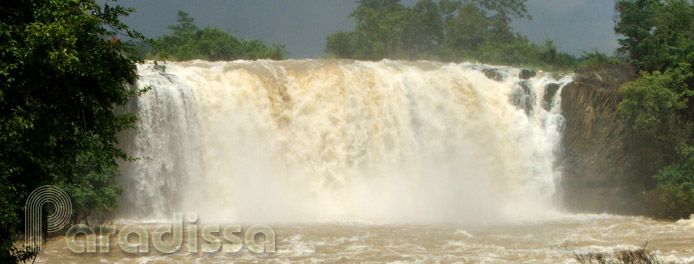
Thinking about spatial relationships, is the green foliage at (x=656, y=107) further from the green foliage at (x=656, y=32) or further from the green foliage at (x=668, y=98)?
the green foliage at (x=656, y=32)

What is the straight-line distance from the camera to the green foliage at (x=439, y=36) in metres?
34.8

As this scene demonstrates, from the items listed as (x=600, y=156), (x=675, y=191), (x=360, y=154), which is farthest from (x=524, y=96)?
(x=360, y=154)

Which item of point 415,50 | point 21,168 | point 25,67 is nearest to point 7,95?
point 25,67

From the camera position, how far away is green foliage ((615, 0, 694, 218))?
56.5 ft

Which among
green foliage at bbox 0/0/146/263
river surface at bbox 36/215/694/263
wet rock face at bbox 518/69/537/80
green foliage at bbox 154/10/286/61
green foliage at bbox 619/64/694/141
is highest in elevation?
green foliage at bbox 154/10/286/61

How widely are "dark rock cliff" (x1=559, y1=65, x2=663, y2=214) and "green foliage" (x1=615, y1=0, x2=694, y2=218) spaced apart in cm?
47

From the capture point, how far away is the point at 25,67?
617cm

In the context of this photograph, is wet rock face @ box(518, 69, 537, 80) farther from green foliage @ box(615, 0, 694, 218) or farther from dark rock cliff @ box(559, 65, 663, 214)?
green foliage @ box(615, 0, 694, 218)

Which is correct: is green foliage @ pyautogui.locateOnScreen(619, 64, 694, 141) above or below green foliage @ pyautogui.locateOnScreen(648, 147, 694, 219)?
above

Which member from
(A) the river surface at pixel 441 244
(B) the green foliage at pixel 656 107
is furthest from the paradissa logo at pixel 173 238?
(B) the green foliage at pixel 656 107

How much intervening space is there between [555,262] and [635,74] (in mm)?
13031

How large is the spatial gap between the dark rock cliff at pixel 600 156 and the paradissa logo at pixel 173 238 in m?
9.68

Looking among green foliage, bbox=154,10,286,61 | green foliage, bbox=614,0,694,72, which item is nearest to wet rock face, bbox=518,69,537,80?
green foliage, bbox=614,0,694,72

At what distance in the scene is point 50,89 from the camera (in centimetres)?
656
